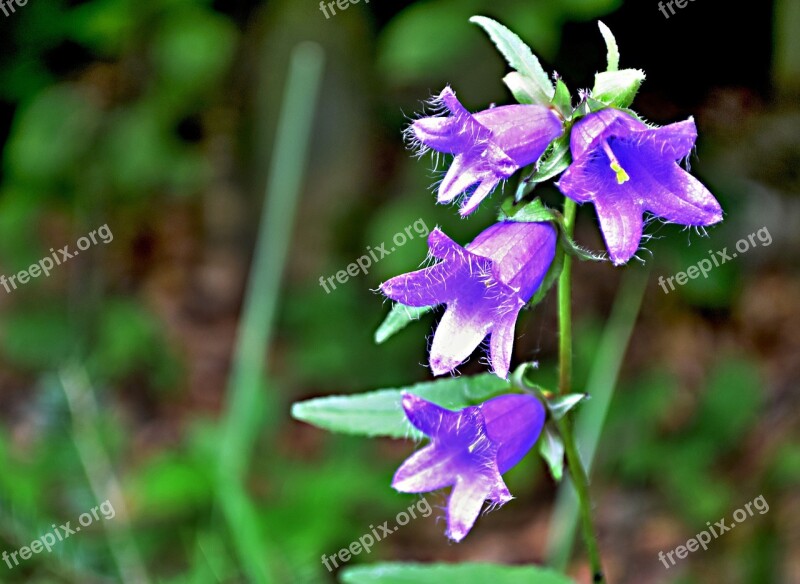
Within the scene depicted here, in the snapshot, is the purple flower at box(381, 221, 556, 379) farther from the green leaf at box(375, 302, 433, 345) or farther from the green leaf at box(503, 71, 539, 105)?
the green leaf at box(503, 71, 539, 105)

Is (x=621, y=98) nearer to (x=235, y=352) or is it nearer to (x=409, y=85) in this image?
(x=409, y=85)

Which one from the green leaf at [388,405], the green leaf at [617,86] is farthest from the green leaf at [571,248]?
the green leaf at [388,405]

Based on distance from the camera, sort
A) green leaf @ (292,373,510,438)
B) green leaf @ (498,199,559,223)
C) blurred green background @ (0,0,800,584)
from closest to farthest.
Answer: green leaf @ (498,199,559,223) → green leaf @ (292,373,510,438) → blurred green background @ (0,0,800,584)

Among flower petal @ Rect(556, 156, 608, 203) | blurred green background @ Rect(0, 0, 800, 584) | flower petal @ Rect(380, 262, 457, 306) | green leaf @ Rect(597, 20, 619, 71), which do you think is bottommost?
blurred green background @ Rect(0, 0, 800, 584)

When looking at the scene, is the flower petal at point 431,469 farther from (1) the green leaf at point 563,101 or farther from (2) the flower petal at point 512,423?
(1) the green leaf at point 563,101

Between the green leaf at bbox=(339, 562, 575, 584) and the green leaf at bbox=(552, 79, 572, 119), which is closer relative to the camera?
the green leaf at bbox=(552, 79, 572, 119)

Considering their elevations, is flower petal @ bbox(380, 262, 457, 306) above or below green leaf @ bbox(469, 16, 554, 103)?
below

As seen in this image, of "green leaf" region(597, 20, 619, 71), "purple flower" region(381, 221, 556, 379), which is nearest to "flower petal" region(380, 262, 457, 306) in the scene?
"purple flower" region(381, 221, 556, 379)

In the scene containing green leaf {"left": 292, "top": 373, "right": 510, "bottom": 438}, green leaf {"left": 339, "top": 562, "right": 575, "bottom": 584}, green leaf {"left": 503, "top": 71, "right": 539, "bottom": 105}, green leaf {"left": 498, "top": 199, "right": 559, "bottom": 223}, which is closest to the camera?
green leaf {"left": 498, "top": 199, "right": 559, "bottom": 223}

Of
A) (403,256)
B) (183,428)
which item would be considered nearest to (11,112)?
(183,428)
